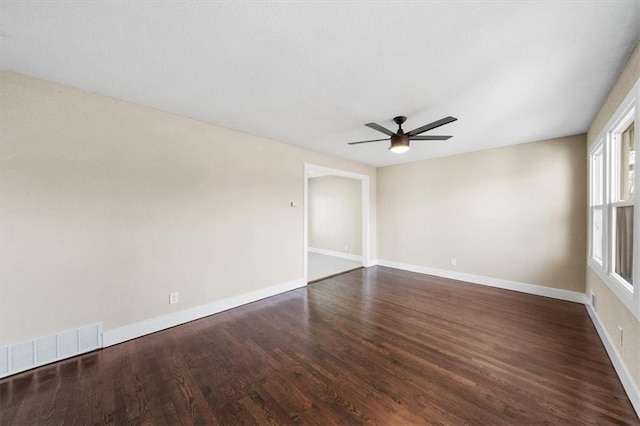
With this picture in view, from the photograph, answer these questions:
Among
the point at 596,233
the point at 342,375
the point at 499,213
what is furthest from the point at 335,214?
the point at 342,375

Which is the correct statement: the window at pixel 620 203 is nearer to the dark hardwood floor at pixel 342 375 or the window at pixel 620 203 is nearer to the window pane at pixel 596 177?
the window pane at pixel 596 177

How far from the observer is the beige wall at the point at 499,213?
3.63 meters

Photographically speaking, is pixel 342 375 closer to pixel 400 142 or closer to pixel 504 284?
pixel 400 142

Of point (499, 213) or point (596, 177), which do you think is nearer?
point (596, 177)

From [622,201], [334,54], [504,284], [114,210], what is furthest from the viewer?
[504,284]

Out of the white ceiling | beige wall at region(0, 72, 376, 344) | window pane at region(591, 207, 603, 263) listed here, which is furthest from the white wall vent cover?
window pane at region(591, 207, 603, 263)

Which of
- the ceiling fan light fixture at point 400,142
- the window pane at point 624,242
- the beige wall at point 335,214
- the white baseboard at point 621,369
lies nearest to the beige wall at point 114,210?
the ceiling fan light fixture at point 400,142

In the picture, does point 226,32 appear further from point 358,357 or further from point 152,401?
→ point 358,357

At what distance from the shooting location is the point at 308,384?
1.90 m

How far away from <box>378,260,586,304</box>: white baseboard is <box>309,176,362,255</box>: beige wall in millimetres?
1571

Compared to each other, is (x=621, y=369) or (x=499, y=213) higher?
(x=499, y=213)

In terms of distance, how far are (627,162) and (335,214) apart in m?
5.50

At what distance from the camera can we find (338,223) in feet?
23.1

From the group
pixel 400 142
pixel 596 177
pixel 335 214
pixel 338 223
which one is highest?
pixel 400 142
